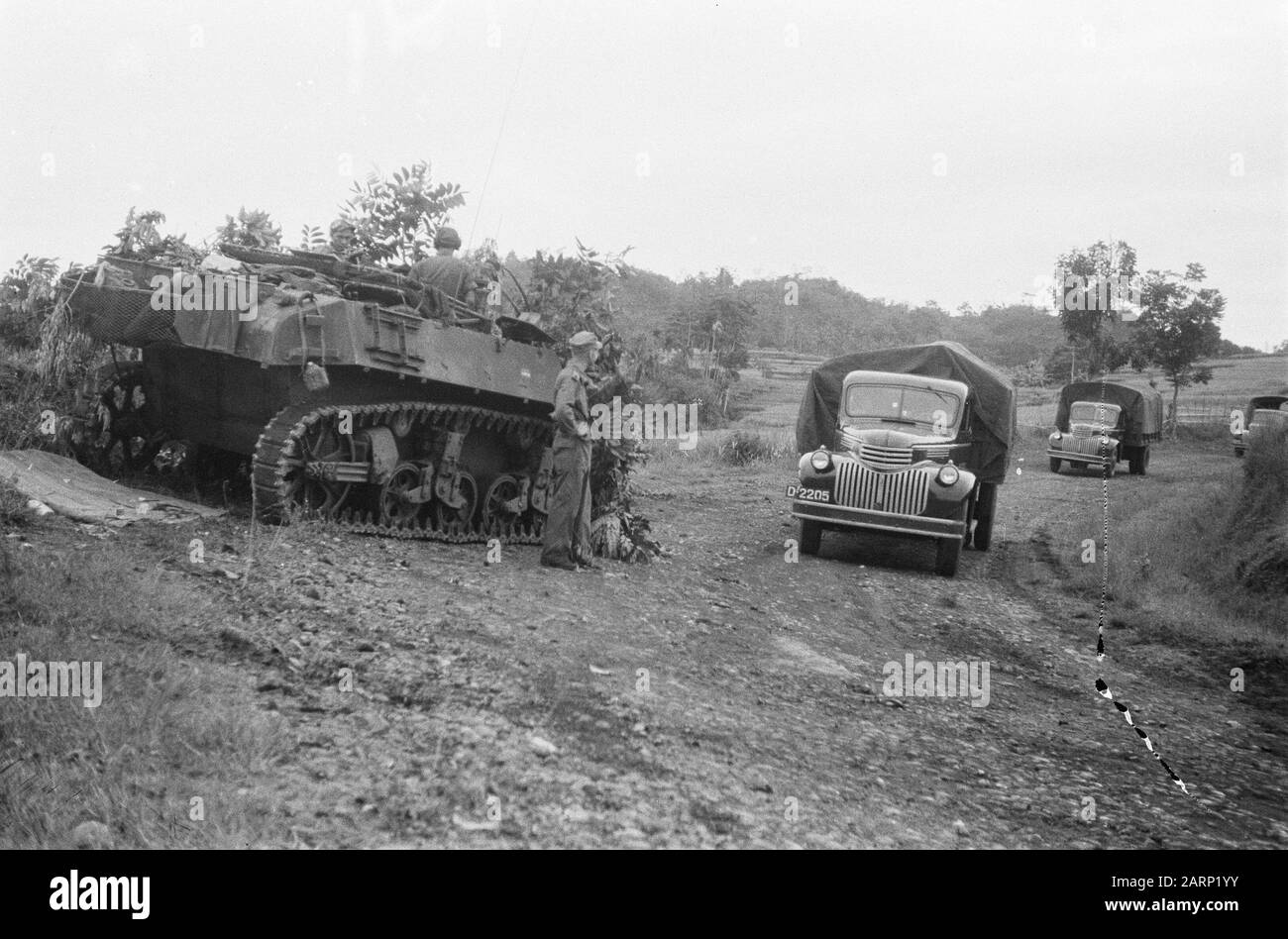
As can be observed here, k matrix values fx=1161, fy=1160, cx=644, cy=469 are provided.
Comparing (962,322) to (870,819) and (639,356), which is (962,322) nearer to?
(639,356)

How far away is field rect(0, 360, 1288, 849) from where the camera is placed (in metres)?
4.16

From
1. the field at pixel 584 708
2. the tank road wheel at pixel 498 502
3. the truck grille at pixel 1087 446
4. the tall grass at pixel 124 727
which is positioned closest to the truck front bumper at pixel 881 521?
the field at pixel 584 708

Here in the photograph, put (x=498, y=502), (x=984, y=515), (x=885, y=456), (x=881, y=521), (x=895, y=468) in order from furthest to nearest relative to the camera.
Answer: (x=984, y=515) → (x=885, y=456) → (x=895, y=468) → (x=881, y=521) → (x=498, y=502)

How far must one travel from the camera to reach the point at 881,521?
11875 millimetres

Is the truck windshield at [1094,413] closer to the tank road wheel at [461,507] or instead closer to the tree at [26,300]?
the tank road wheel at [461,507]

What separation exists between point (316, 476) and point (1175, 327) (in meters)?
38.3

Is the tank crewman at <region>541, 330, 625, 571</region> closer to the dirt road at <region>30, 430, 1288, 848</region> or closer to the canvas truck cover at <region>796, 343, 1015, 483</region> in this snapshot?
the dirt road at <region>30, 430, 1288, 848</region>

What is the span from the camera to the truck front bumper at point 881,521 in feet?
38.4

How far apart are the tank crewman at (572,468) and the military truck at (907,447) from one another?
3067mm

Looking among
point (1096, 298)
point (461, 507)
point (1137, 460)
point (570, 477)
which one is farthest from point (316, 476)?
point (1096, 298)

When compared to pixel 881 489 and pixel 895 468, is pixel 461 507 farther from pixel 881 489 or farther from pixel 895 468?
pixel 895 468

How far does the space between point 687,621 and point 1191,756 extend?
11.2ft

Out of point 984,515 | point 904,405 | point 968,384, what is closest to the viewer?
point 904,405

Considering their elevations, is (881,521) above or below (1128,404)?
below
